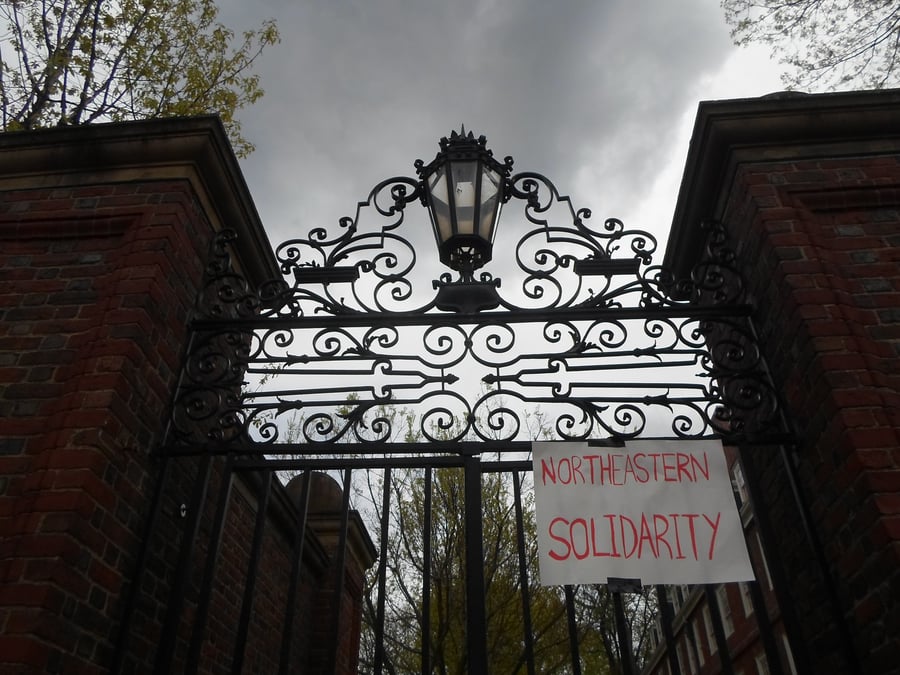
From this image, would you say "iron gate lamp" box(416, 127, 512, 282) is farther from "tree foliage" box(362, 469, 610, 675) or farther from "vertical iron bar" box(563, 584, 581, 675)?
"tree foliage" box(362, 469, 610, 675)

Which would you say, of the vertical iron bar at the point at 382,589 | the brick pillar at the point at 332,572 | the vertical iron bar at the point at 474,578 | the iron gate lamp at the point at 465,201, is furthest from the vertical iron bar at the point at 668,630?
the brick pillar at the point at 332,572

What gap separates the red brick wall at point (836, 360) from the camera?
2635mm

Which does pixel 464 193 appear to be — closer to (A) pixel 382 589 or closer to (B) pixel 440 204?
(B) pixel 440 204

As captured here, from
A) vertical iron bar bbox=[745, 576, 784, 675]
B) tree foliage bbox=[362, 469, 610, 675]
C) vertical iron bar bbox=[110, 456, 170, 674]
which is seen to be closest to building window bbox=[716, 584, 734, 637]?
tree foliage bbox=[362, 469, 610, 675]

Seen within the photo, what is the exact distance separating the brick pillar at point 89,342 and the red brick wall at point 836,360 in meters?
3.12

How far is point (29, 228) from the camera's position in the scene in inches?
151

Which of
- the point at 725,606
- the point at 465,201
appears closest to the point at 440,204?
the point at 465,201

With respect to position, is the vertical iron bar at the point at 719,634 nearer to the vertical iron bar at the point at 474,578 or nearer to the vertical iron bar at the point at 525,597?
the vertical iron bar at the point at 525,597

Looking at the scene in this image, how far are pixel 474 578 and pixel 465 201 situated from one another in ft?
7.09

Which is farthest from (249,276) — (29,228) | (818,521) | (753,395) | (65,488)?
(818,521)

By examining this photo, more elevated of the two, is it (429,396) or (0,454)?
(429,396)

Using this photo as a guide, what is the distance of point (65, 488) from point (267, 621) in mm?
3683

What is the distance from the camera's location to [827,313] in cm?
317

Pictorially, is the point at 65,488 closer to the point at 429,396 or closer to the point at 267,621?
the point at 429,396
